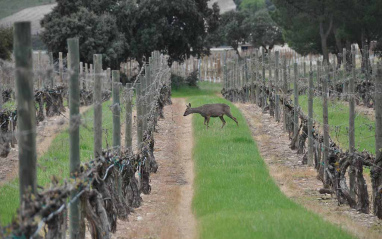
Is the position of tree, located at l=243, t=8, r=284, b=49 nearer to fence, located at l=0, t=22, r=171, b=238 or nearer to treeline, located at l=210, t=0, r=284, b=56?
treeline, located at l=210, t=0, r=284, b=56

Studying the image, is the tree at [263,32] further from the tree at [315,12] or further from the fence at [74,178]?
the fence at [74,178]

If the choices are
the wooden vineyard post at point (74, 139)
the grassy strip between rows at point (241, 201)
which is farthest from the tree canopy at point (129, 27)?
the wooden vineyard post at point (74, 139)

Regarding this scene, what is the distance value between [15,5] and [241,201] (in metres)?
90.6

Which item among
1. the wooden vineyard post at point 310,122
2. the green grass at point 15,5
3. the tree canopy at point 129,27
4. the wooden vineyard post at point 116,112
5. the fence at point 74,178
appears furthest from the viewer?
the green grass at point 15,5

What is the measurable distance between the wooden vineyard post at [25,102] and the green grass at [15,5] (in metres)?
89.3

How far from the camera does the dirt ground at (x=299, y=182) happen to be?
450 inches

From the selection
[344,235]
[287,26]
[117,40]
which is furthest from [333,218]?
[287,26]

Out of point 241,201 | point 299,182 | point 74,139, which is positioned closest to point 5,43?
point 299,182

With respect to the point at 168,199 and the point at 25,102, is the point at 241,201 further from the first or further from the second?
the point at 25,102

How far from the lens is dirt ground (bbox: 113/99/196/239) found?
35.3ft

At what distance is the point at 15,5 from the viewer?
319 ft

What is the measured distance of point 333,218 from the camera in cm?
1176

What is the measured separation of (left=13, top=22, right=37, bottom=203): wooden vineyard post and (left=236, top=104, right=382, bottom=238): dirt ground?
5001 millimetres

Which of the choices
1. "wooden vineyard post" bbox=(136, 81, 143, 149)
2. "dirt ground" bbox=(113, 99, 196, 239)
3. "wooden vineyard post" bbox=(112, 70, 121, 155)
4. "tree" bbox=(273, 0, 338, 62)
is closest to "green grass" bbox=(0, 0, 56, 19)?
"tree" bbox=(273, 0, 338, 62)
